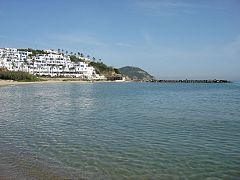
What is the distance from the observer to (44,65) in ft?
496

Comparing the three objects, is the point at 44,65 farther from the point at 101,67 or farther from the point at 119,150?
the point at 119,150

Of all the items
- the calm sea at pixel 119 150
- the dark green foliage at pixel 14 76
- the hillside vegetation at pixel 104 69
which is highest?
the hillside vegetation at pixel 104 69

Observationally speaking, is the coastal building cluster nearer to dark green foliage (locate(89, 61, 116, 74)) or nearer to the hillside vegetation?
the hillside vegetation

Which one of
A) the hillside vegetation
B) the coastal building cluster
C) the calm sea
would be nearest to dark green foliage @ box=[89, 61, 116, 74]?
the hillside vegetation

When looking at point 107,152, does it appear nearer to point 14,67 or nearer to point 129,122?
point 129,122

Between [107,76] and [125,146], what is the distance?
16275cm

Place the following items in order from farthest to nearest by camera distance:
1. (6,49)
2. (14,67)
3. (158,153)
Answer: (6,49), (14,67), (158,153)

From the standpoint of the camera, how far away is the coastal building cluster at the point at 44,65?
14400 centimetres

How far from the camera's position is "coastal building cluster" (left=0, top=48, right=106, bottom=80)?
472 ft

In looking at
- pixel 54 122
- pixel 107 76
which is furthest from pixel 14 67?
pixel 54 122

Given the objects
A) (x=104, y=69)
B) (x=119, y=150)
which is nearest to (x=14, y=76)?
(x=104, y=69)

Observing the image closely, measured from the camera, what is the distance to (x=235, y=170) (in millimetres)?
9680

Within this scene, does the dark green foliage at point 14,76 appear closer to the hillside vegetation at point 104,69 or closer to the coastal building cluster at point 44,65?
the coastal building cluster at point 44,65

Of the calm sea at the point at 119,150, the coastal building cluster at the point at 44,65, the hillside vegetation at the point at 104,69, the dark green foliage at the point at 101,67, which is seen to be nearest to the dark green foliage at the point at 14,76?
the coastal building cluster at the point at 44,65
